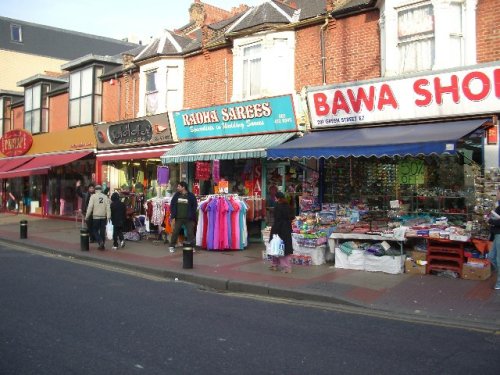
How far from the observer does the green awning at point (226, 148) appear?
12711 mm

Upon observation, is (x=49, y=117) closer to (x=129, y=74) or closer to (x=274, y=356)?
(x=129, y=74)

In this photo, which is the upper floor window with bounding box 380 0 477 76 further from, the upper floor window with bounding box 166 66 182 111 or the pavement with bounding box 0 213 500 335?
the upper floor window with bounding box 166 66 182 111

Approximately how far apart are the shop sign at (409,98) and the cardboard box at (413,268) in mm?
3255

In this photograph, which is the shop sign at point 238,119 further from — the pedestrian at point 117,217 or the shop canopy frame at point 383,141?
the pedestrian at point 117,217

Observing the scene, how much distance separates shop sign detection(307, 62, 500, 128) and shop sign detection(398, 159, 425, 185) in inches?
41.2

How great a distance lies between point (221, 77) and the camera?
49.7 feet

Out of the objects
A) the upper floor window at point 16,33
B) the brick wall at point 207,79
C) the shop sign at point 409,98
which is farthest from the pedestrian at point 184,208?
the upper floor window at point 16,33

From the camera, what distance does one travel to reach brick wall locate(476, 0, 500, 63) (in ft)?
32.3

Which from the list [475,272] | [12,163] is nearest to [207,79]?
[475,272]

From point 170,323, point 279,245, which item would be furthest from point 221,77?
point 170,323

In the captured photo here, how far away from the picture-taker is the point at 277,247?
9.21 meters

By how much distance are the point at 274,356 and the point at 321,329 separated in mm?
1268

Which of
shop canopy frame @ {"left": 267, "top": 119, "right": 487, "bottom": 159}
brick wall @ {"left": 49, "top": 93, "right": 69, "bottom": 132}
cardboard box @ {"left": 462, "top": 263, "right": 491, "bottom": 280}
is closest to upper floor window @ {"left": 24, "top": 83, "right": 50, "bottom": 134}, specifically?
brick wall @ {"left": 49, "top": 93, "right": 69, "bottom": 132}

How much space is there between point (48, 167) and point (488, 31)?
57.2 feet
